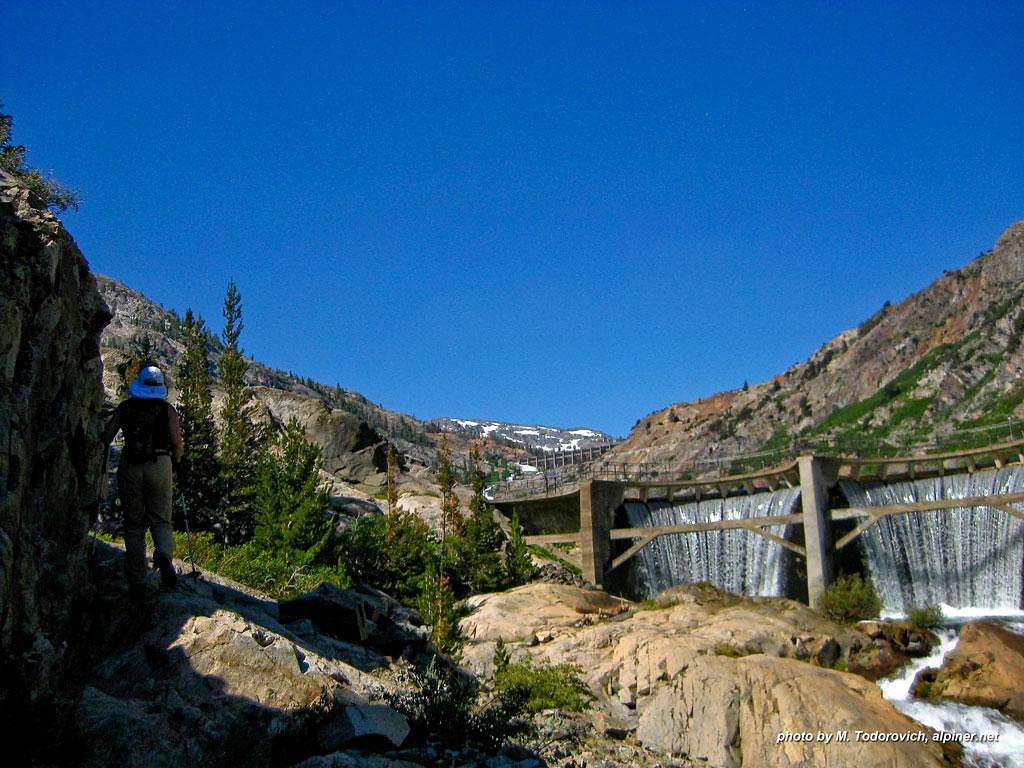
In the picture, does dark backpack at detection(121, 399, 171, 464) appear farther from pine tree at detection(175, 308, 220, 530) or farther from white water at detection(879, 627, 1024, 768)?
pine tree at detection(175, 308, 220, 530)

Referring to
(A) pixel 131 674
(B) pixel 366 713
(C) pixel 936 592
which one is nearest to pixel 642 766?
(B) pixel 366 713

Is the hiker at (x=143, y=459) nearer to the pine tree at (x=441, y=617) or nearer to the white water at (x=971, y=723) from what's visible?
the pine tree at (x=441, y=617)

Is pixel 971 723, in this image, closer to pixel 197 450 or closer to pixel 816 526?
pixel 816 526

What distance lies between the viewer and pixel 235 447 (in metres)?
33.5

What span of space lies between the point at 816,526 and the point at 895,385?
73047 mm

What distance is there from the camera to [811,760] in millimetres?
18156

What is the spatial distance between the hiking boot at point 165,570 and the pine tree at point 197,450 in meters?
19.1

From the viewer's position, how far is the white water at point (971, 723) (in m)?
19.4

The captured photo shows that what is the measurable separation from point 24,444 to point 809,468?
109 ft

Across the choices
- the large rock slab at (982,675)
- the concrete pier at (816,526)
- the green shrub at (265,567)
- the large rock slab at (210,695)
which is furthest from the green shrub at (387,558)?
the large rock slab at (210,695)

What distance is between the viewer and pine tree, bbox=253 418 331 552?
26.0m

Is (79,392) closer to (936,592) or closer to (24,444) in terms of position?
(24,444)

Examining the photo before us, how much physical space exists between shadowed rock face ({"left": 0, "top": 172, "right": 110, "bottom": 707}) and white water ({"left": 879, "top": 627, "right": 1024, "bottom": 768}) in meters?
19.3

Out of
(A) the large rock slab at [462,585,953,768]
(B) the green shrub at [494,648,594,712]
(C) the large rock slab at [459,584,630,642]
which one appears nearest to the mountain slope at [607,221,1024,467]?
(C) the large rock slab at [459,584,630,642]
